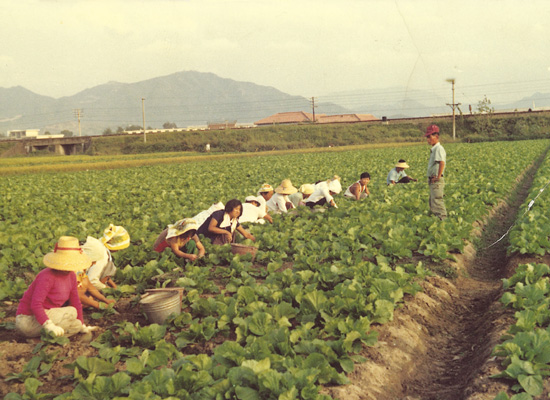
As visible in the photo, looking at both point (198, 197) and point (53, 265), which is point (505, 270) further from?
point (198, 197)

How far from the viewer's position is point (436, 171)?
35.4 feet

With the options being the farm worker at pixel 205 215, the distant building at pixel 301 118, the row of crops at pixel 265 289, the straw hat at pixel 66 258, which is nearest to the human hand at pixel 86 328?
the row of crops at pixel 265 289

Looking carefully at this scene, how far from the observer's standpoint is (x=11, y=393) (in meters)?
4.12

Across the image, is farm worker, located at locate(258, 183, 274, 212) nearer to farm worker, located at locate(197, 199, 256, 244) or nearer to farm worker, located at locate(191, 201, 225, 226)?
farm worker, located at locate(191, 201, 225, 226)

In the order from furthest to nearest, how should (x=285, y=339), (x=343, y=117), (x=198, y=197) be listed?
(x=343, y=117) < (x=198, y=197) < (x=285, y=339)

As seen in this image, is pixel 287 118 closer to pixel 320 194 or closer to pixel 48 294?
pixel 320 194

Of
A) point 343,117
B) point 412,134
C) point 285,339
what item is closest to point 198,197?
point 285,339

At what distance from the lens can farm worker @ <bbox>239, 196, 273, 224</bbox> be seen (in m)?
10.8

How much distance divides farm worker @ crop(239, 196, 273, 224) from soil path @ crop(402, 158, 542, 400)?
427 centimetres

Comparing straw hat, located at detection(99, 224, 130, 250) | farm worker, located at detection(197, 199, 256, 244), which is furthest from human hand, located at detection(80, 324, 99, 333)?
farm worker, located at detection(197, 199, 256, 244)

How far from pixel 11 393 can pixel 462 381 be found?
409 cm

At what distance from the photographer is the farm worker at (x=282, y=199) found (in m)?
12.0

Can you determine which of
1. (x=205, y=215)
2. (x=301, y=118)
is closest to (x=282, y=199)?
(x=205, y=215)

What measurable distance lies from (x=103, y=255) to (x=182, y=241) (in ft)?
5.60
